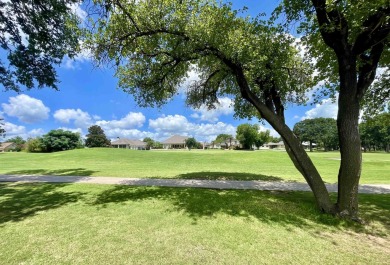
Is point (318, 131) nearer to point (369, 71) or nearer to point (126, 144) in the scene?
point (126, 144)

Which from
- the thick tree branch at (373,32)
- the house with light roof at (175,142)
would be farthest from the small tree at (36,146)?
the house with light roof at (175,142)

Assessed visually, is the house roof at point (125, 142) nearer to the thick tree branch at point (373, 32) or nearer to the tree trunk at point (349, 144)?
the tree trunk at point (349, 144)

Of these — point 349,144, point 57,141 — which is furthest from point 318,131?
point 349,144

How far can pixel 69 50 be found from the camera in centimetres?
888

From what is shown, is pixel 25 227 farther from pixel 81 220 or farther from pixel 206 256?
pixel 206 256

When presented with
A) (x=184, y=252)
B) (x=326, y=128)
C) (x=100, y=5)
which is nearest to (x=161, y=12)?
(x=100, y=5)

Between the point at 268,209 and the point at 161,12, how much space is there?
6.88m

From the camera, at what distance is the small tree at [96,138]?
7556cm

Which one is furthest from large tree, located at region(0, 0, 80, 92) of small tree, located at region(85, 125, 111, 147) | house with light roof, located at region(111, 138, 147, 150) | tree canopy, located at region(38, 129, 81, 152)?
house with light roof, located at region(111, 138, 147, 150)

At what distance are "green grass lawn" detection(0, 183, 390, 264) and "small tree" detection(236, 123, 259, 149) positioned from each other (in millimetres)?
73200

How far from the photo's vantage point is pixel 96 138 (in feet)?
250

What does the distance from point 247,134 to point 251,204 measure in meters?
75.4

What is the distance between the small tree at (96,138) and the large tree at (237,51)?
72.2 metres

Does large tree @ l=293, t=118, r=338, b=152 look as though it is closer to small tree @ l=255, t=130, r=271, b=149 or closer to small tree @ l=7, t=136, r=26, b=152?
small tree @ l=255, t=130, r=271, b=149
